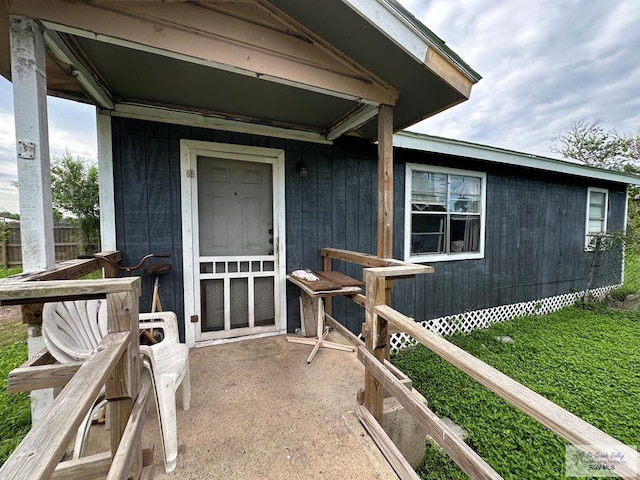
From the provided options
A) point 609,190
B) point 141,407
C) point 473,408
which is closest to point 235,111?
point 141,407

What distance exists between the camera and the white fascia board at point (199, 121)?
2.51 meters

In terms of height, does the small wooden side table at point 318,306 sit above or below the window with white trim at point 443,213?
below

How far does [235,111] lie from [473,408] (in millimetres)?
3777

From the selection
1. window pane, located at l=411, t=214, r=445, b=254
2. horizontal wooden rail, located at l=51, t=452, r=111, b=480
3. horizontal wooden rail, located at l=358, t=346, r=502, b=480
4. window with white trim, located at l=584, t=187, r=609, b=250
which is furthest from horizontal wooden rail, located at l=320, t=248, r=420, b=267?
window with white trim, located at l=584, t=187, r=609, b=250

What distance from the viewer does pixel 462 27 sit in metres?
6.37

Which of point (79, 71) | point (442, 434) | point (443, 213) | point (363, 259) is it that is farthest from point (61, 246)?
point (442, 434)

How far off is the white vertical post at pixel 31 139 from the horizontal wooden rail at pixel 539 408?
→ 76.4 inches

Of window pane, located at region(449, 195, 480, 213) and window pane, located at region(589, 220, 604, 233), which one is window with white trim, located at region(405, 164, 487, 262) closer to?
window pane, located at region(449, 195, 480, 213)

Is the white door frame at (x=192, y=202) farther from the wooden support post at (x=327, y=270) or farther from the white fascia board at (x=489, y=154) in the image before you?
the white fascia board at (x=489, y=154)

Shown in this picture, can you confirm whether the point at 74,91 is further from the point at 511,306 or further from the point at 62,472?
the point at 511,306

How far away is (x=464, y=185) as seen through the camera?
438 centimetres

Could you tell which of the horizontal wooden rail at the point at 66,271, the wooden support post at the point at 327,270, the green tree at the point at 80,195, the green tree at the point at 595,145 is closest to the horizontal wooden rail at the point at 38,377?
the horizontal wooden rail at the point at 66,271

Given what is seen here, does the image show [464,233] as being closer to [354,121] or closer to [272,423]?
[354,121]

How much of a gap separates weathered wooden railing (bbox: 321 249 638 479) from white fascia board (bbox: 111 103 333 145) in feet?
5.35
